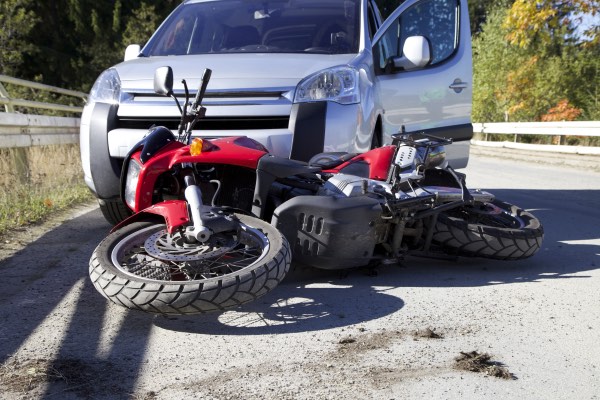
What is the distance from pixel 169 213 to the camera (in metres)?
3.74

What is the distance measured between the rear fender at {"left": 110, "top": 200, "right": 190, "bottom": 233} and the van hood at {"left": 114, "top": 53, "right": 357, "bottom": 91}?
1.27 m

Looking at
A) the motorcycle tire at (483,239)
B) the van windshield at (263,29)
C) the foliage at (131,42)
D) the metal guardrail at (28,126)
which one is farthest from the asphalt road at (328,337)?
the foliage at (131,42)

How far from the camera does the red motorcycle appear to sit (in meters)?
3.48

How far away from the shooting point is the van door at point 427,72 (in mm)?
6020

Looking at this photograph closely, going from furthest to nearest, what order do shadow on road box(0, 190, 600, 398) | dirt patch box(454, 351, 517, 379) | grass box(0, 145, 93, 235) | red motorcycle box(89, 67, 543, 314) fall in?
grass box(0, 145, 93, 235) < red motorcycle box(89, 67, 543, 314) < shadow on road box(0, 190, 600, 398) < dirt patch box(454, 351, 517, 379)

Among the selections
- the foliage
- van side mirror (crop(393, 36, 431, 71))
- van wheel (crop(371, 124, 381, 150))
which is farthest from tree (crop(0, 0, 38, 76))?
van wheel (crop(371, 124, 381, 150))

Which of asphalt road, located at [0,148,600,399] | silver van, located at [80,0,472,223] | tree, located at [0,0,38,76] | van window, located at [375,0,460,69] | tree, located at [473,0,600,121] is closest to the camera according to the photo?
asphalt road, located at [0,148,600,399]

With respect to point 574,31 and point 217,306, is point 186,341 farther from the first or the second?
point 574,31

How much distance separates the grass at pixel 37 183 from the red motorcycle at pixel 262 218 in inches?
93.8

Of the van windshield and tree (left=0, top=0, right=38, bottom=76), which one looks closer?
the van windshield

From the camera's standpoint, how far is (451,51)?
712cm

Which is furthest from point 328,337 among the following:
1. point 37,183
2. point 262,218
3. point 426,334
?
point 37,183

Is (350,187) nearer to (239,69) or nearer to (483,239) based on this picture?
(483,239)

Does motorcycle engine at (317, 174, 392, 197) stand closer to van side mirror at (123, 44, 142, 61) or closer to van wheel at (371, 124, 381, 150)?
van wheel at (371, 124, 381, 150)
